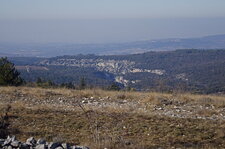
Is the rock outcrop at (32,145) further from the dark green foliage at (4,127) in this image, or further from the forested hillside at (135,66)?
the forested hillside at (135,66)

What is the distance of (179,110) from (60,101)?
473 centimetres

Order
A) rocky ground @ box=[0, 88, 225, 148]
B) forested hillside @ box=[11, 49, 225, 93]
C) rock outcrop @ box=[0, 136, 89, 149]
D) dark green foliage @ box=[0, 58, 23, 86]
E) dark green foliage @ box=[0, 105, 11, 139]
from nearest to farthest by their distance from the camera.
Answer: rock outcrop @ box=[0, 136, 89, 149], dark green foliage @ box=[0, 105, 11, 139], rocky ground @ box=[0, 88, 225, 148], dark green foliage @ box=[0, 58, 23, 86], forested hillside @ box=[11, 49, 225, 93]

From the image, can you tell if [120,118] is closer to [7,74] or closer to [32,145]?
[32,145]

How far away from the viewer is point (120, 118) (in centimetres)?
1127

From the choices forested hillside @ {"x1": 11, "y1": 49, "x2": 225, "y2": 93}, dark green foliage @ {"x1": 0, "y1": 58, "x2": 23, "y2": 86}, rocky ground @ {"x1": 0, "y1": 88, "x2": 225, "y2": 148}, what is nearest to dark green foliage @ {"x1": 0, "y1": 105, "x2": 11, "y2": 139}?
rocky ground @ {"x1": 0, "y1": 88, "x2": 225, "y2": 148}

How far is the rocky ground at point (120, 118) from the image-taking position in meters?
8.96

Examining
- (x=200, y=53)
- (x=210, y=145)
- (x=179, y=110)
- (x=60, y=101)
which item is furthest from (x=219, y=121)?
(x=200, y=53)

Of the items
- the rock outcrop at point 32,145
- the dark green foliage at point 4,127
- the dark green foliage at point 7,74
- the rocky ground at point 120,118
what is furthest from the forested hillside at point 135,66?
the rock outcrop at point 32,145

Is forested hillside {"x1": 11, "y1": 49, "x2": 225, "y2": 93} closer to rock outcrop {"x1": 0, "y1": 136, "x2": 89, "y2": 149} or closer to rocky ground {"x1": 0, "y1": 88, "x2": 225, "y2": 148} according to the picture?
rocky ground {"x1": 0, "y1": 88, "x2": 225, "y2": 148}

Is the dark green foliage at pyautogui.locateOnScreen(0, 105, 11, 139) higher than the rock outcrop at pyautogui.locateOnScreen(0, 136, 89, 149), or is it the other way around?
the rock outcrop at pyautogui.locateOnScreen(0, 136, 89, 149)

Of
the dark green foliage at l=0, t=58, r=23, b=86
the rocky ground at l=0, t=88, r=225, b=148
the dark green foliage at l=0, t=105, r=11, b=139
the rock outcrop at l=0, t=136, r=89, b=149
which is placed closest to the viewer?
the rock outcrop at l=0, t=136, r=89, b=149

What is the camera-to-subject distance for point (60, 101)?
47.9 ft

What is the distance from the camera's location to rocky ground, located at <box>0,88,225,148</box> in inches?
353

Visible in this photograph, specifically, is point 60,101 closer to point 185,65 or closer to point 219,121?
point 219,121
